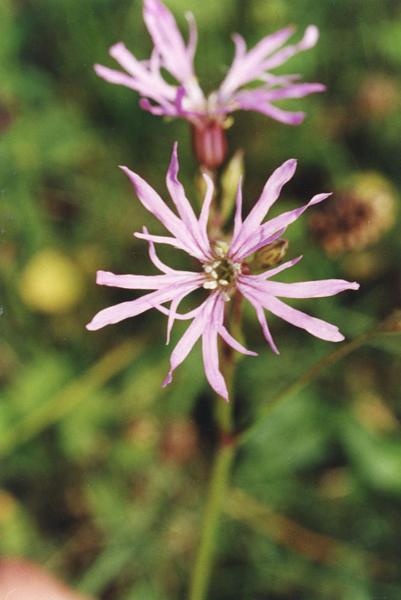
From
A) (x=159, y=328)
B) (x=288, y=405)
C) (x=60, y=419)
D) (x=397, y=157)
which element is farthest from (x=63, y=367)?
(x=397, y=157)

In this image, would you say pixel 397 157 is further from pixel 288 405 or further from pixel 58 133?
pixel 58 133

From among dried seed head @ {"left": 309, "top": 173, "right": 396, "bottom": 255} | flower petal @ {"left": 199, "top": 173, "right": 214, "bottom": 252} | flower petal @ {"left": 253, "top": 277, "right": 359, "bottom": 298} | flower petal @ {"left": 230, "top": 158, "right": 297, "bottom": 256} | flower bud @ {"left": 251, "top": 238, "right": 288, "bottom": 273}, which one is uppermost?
dried seed head @ {"left": 309, "top": 173, "right": 396, "bottom": 255}

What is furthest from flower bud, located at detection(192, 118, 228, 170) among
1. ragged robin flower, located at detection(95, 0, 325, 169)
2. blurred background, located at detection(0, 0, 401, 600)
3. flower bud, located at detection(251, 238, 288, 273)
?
blurred background, located at detection(0, 0, 401, 600)

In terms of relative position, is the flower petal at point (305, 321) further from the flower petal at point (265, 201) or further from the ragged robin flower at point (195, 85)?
the ragged robin flower at point (195, 85)

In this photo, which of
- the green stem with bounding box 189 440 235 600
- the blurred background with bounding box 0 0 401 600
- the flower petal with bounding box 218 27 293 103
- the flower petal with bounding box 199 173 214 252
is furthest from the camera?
the blurred background with bounding box 0 0 401 600

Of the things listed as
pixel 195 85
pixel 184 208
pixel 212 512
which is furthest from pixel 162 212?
pixel 212 512

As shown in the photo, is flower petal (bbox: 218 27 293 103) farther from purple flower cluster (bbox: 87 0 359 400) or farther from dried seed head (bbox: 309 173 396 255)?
dried seed head (bbox: 309 173 396 255)
